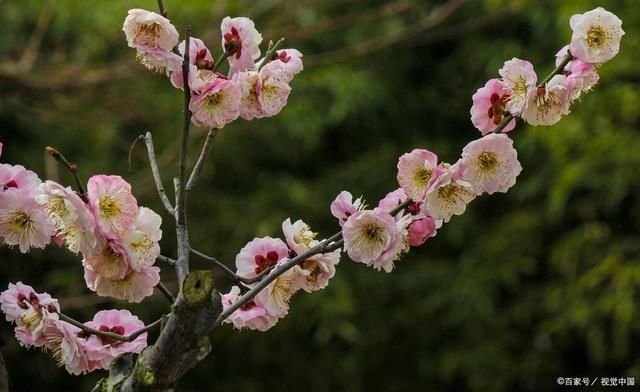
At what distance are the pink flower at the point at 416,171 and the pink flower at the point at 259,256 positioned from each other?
0.13 meters

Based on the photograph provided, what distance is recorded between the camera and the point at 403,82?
4.28 m

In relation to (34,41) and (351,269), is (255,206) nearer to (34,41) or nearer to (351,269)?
(351,269)

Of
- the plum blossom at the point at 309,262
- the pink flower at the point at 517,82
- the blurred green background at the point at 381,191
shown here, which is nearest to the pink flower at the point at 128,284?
the plum blossom at the point at 309,262

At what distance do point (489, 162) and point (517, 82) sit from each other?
9 cm

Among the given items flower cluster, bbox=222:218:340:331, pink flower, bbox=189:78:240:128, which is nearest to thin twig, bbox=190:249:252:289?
flower cluster, bbox=222:218:340:331

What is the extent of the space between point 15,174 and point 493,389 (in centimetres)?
292

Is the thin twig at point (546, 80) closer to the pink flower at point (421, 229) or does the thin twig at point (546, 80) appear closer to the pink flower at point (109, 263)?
the pink flower at point (421, 229)

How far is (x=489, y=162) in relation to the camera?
820 millimetres

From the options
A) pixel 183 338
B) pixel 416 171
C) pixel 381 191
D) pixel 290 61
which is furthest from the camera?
pixel 381 191

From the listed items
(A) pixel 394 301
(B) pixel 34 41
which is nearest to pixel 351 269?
(A) pixel 394 301

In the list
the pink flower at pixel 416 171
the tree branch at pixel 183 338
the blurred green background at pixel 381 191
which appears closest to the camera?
the tree branch at pixel 183 338

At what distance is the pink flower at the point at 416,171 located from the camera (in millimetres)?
825

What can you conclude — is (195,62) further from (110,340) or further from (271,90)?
(110,340)

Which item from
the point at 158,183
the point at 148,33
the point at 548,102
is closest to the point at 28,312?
the point at 158,183
